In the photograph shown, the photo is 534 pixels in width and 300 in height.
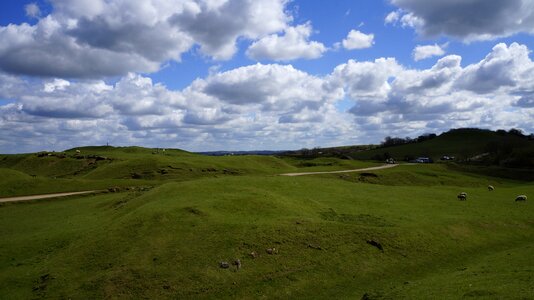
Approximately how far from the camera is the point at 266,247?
28.1 metres

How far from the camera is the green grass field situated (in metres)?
24.2

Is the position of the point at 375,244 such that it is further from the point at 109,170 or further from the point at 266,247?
the point at 109,170

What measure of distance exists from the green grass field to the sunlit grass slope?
90 mm

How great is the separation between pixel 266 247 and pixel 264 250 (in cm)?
34

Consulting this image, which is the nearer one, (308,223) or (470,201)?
(308,223)

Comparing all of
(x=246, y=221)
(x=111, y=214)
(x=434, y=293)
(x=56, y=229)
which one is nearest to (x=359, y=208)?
(x=246, y=221)

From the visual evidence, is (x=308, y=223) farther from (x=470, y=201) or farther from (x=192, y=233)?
(x=470, y=201)

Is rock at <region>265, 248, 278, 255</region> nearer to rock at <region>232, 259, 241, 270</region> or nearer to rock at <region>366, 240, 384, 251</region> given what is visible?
rock at <region>232, 259, 241, 270</region>

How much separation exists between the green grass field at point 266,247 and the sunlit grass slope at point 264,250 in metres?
0.09

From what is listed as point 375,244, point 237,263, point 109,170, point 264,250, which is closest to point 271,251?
point 264,250

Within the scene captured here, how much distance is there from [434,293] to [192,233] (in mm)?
16211

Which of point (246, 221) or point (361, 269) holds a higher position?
point (246, 221)

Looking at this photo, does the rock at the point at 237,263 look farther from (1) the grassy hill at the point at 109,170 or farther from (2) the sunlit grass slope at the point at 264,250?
(1) the grassy hill at the point at 109,170

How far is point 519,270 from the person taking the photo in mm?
23516
